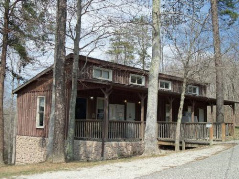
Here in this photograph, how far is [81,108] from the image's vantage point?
56.6ft

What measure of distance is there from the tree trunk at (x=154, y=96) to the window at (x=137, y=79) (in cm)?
768

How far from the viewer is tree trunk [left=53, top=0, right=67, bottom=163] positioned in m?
10.8

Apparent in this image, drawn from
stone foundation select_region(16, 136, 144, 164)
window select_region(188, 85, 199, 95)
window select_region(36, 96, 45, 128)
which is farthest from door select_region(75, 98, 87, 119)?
window select_region(188, 85, 199, 95)

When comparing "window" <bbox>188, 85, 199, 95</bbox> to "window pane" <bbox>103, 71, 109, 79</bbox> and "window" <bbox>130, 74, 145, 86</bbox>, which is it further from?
"window pane" <bbox>103, 71, 109, 79</bbox>

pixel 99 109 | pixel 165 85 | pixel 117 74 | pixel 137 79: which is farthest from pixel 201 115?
pixel 99 109

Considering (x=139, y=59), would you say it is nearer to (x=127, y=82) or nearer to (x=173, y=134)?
(x=127, y=82)

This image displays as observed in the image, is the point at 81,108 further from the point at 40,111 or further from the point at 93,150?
the point at 93,150

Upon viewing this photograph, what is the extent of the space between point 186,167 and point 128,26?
6.29 m

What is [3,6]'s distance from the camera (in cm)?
1406

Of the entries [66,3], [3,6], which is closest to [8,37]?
[3,6]

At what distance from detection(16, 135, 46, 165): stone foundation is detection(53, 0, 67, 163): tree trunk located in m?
6.06

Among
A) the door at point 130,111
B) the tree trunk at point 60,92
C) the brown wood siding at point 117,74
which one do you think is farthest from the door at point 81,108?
the tree trunk at point 60,92

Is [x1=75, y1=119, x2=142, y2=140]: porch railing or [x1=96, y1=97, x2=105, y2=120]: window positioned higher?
[x1=96, y1=97, x2=105, y2=120]: window

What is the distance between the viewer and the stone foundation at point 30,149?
16.8 metres
